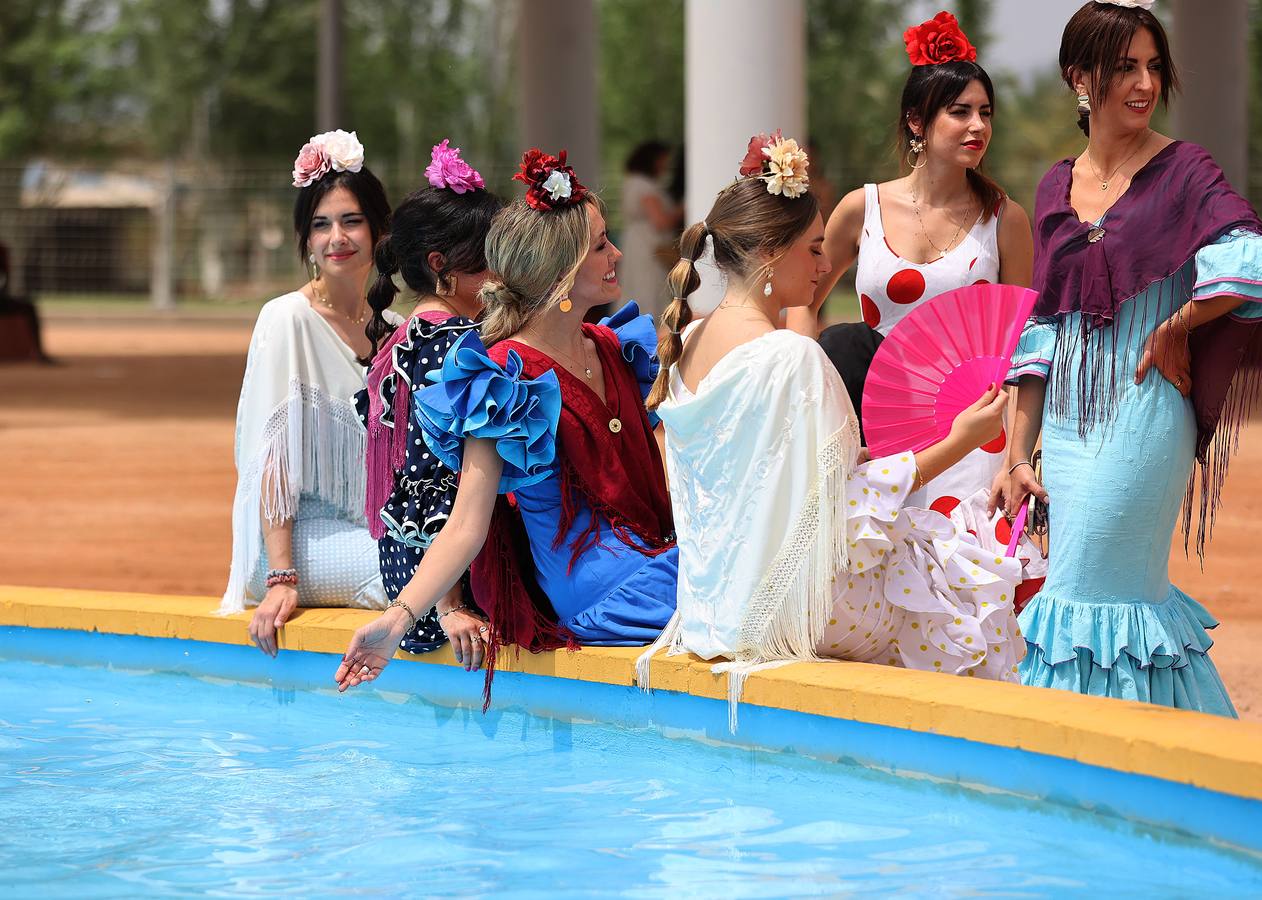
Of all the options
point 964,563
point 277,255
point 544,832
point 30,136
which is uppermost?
point 30,136

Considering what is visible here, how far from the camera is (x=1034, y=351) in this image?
412 centimetres

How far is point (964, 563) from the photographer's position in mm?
4254

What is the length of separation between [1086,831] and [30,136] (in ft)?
156

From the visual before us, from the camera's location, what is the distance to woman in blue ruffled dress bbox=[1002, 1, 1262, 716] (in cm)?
386

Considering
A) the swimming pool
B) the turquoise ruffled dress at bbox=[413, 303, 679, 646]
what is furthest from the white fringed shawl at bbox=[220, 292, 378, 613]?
the turquoise ruffled dress at bbox=[413, 303, 679, 646]

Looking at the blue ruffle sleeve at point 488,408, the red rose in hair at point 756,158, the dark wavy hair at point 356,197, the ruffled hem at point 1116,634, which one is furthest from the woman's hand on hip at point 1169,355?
the dark wavy hair at point 356,197

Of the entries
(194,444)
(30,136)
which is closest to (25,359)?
(194,444)

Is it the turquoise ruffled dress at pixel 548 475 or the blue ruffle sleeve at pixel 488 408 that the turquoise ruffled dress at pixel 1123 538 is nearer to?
the turquoise ruffled dress at pixel 548 475

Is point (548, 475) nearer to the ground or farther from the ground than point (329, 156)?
nearer to the ground

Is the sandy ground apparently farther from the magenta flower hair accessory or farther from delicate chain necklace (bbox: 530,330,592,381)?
the magenta flower hair accessory

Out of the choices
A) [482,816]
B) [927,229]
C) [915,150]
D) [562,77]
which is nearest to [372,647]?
[482,816]

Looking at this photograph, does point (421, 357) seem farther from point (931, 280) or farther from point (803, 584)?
point (931, 280)

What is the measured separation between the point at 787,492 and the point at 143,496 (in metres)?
6.97

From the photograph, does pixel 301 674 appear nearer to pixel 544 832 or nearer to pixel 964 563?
pixel 544 832
